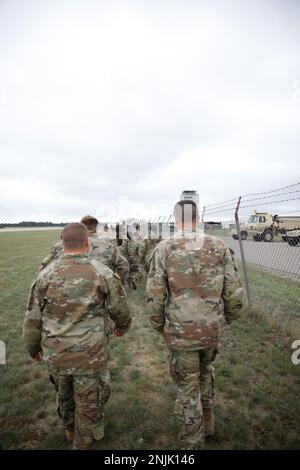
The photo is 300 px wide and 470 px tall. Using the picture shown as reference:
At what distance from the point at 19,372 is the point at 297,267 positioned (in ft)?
17.0

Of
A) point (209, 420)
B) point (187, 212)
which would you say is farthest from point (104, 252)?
point (209, 420)

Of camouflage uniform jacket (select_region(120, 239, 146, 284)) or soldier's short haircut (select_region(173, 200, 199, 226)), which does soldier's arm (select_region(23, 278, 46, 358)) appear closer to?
soldier's short haircut (select_region(173, 200, 199, 226))

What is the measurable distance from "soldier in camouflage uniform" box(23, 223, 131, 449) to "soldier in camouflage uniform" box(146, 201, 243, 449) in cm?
49

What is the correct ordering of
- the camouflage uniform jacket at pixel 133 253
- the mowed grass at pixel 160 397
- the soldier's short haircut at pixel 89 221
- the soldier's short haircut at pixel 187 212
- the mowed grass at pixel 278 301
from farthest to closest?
1. the camouflage uniform jacket at pixel 133 253
2. the mowed grass at pixel 278 301
3. the soldier's short haircut at pixel 89 221
4. the mowed grass at pixel 160 397
5. the soldier's short haircut at pixel 187 212

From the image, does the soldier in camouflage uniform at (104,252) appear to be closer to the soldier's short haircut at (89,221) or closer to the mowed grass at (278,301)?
the soldier's short haircut at (89,221)

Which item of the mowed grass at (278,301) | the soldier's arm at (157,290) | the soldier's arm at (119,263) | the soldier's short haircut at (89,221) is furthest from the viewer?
the mowed grass at (278,301)

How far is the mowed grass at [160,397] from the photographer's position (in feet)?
9.60

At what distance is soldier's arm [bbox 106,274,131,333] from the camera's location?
8.65 feet

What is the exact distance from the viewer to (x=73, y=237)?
257 cm

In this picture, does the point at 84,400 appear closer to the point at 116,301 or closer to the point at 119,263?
the point at 116,301

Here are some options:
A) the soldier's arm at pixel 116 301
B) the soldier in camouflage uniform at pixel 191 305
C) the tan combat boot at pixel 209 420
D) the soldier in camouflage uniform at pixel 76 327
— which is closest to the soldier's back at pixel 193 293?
the soldier in camouflage uniform at pixel 191 305

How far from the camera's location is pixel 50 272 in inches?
99.1

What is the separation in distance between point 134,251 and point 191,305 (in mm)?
5475
